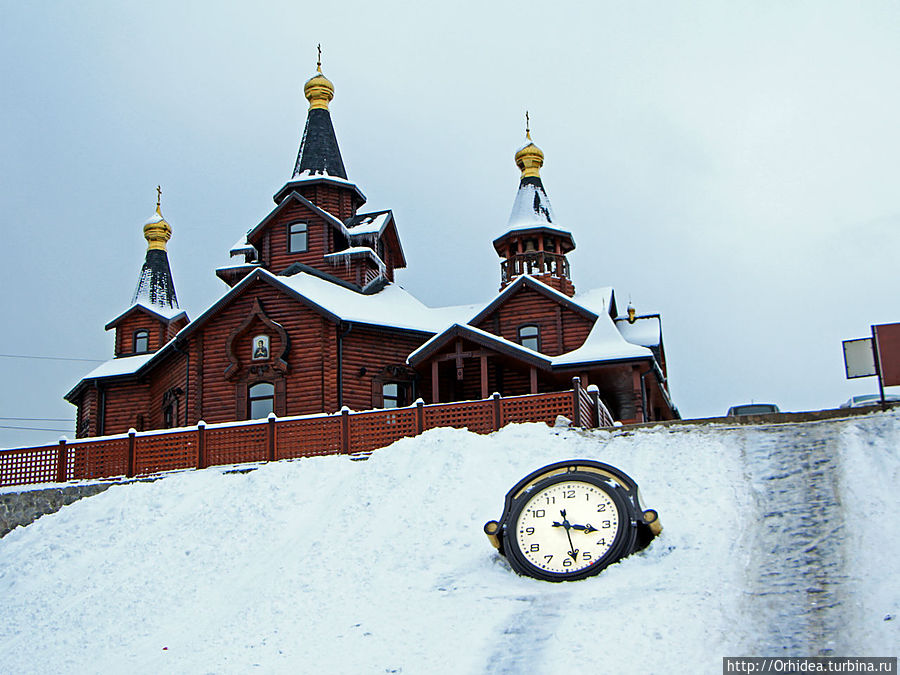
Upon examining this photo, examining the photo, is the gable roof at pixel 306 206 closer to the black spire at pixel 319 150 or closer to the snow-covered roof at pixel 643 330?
the black spire at pixel 319 150

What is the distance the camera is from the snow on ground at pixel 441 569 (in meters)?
12.6

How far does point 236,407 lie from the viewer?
28.2 m

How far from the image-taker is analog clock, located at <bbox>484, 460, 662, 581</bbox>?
14.8 meters

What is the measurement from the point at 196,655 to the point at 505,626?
4103mm

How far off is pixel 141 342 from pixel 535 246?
1362 cm

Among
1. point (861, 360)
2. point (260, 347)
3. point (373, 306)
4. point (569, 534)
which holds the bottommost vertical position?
point (569, 534)

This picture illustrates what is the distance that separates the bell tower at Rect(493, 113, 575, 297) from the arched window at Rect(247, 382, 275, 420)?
9.00 meters

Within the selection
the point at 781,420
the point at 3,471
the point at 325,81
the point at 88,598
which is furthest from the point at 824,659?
the point at 325,81

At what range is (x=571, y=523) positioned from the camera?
15.2 m

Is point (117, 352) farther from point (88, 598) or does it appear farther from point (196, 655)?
point (196, 655)

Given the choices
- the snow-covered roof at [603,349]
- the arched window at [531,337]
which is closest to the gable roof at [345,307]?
the arched window at [531,337]

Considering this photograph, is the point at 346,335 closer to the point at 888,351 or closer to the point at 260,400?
the point at 260,400

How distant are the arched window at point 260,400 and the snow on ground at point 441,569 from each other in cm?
527

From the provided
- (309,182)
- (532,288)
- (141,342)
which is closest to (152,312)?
(141,342)
